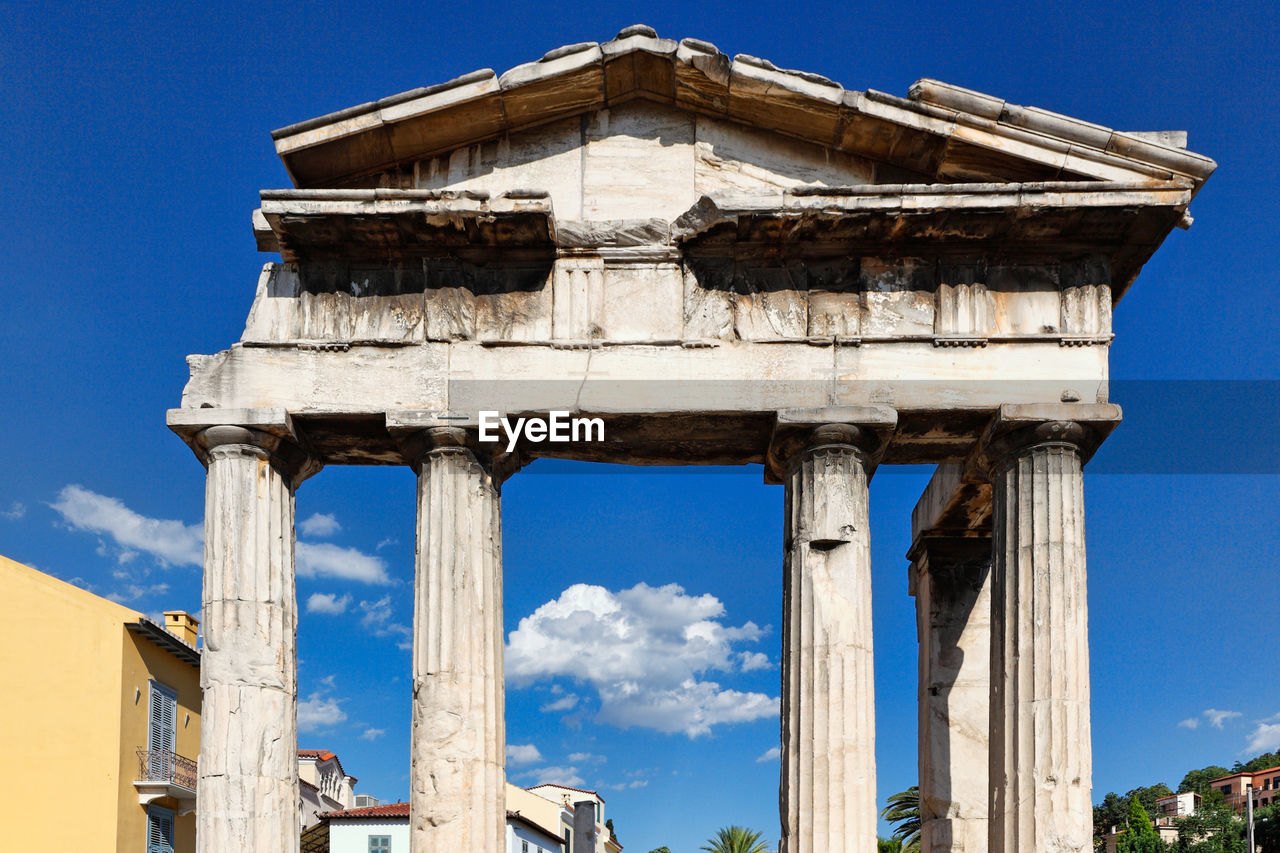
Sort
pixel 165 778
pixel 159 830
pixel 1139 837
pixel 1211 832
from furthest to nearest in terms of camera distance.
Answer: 1. pixel 1211 832
2. pixel 1139 837
3. pixel 159 830
4. pixel 165 778

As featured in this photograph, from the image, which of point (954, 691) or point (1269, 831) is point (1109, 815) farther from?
point (954, 691)

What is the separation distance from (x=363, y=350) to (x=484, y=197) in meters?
2.05

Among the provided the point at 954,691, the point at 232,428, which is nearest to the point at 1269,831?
the point at 954,691

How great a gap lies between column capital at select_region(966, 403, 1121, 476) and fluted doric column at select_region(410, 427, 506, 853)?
5238 mm

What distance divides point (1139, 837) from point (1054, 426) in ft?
186

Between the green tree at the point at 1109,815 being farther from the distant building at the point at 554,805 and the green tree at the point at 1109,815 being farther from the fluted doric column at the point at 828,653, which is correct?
the fluted doric column at the point at 828,653

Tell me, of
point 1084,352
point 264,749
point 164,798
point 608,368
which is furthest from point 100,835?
point 1084,352

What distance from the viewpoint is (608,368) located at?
536 inches

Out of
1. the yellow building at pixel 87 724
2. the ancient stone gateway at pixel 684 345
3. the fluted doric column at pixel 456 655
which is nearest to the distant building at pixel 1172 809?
the yellow building at pixel 87 724

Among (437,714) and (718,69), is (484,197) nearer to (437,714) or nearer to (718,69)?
(718,69)

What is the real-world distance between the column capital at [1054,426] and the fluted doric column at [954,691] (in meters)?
4.29

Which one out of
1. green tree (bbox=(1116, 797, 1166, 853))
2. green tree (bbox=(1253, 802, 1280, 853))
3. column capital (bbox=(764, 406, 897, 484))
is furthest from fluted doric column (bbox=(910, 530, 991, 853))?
green tree (bbox=(1116, 797, 1166, 853))

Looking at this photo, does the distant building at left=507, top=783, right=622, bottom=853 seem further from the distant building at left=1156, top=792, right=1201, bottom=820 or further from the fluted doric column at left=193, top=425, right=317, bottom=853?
the distant building at left=1156, top=792, right=1201, bottom=820

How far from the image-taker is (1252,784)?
254ft
